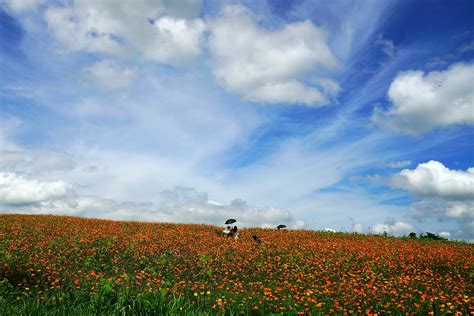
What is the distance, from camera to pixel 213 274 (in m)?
13.8

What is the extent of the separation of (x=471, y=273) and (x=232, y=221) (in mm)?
12925

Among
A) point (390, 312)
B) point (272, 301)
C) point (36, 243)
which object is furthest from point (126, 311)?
point (36, 243)

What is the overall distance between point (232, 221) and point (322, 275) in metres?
10.2

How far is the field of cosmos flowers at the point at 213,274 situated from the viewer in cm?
933

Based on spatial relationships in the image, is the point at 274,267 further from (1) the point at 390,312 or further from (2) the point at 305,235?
(2) the point at 305,235

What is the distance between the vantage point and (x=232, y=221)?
23.6 meters

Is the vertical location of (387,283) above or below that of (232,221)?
below

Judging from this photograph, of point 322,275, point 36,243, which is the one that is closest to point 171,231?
point 36,243

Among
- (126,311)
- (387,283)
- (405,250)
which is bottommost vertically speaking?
(126,311)

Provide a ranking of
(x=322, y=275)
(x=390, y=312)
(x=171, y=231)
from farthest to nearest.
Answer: (x=171, y=231), (x=322, y=275), (x=390, y=312)

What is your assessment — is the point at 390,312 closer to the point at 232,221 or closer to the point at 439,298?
the point at 439,298

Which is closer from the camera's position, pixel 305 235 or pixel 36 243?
pixel 36 243

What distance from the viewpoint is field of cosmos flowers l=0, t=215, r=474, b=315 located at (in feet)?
30.6

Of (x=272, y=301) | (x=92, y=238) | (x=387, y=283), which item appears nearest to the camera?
(x=272, y=301)
